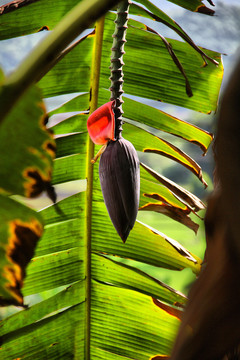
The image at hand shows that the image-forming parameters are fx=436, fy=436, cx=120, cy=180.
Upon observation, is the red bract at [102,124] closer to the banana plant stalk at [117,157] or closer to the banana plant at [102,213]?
the banana plant stalk at [117,157]

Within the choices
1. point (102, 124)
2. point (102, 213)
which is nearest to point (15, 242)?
point (102, 124)

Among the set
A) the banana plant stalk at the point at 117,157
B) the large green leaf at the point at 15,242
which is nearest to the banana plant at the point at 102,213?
the banana plant stalk at the point at 117,157

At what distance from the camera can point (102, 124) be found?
410 millimetres

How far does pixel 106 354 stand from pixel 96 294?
12 centimetres

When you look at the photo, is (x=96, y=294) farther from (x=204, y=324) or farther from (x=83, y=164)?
(x=204, y=324)

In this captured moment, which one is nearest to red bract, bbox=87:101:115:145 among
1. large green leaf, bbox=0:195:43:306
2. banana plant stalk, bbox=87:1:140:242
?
banana plant stalk, bbox=87:1:140:242

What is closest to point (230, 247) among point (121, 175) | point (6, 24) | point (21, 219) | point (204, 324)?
point (204, 324)

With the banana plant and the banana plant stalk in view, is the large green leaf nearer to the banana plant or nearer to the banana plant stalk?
the banana plant stalk

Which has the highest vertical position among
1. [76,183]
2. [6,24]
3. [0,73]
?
[6,24]

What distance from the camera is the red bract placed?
1.27ft

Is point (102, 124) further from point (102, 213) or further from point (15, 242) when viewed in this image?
point (102, 213)

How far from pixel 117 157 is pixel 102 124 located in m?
0.04

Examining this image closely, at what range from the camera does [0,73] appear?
20cm

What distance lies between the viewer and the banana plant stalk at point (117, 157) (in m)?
0.40
